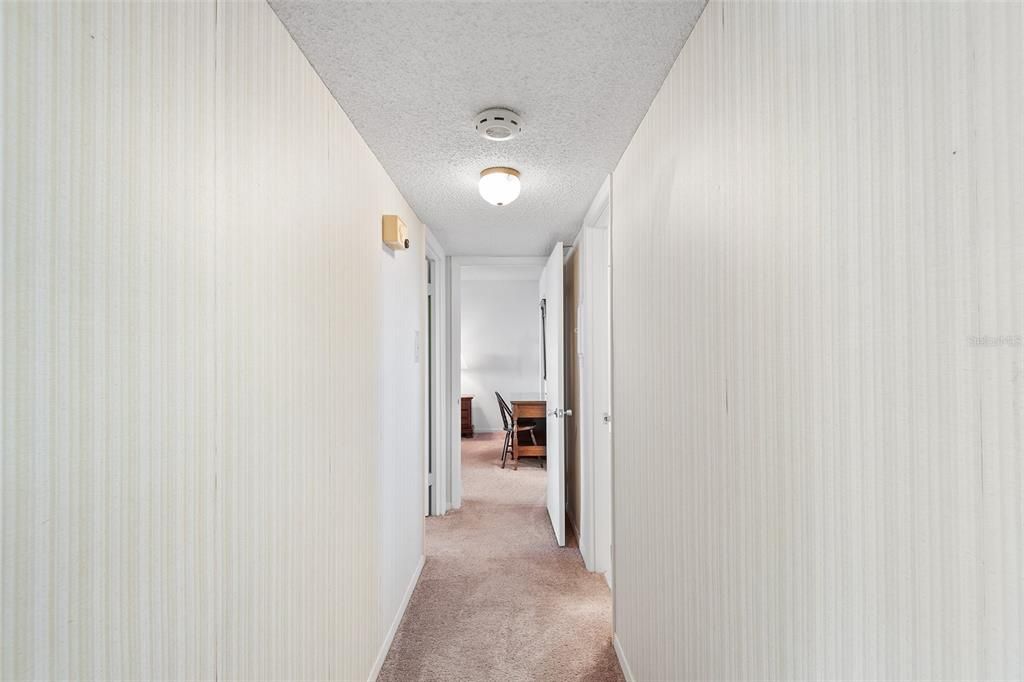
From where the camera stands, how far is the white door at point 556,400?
3.91 meters

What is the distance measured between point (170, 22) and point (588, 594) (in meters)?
3.17

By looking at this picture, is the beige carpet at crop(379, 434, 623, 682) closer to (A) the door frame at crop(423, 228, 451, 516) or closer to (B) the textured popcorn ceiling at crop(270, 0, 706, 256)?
(A) the door frame at crop(423, 228, 451, 516)

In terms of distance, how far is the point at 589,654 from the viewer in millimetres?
2551

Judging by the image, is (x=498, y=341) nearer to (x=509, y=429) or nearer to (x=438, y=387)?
(x=509, y=429)

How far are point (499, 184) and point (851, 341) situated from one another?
1961 millimetres

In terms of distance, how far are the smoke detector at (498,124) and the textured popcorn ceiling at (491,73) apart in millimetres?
37

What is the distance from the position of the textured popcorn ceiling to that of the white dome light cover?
0.17ft

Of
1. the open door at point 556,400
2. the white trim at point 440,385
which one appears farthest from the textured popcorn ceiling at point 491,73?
the white trim at point 440,385

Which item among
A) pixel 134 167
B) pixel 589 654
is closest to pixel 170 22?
pixel 134 167

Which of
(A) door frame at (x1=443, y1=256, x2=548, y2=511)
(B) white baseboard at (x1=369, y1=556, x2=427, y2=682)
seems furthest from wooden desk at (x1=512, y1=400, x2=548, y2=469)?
(B) white baseboard at (x1=369, y1=556, x2=427, y2=682)

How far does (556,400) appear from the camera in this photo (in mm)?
4094

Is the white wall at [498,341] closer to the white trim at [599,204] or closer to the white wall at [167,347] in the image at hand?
the white trim at [599,204]

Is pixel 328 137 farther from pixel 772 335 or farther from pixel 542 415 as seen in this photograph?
pixel 542 415

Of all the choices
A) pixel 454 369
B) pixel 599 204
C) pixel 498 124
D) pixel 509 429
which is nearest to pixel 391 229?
pixel 498 124
